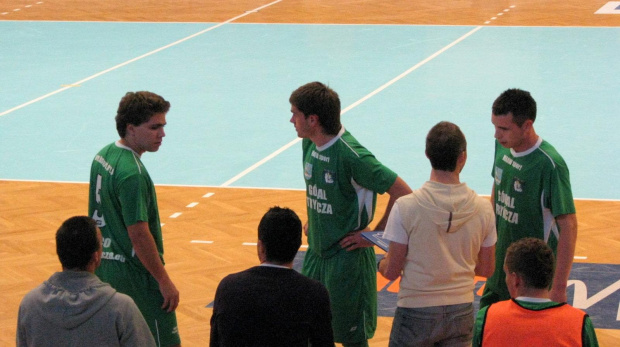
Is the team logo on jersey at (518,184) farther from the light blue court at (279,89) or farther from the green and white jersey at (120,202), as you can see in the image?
the light blue court at (279,89)

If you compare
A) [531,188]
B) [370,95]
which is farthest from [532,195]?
[370,95]

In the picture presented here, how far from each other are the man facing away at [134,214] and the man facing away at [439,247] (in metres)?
1.21

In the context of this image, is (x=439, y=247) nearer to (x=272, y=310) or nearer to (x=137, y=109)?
(x=272, y=310)

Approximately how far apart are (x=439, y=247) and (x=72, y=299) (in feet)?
5.39

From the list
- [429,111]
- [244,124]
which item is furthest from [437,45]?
[244,124]

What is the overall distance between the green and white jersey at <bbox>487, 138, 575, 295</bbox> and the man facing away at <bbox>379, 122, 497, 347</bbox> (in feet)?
1.64

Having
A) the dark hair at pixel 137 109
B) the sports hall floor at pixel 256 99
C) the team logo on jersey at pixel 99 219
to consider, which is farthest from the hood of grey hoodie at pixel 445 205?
the sports hall floor at pixel 256 99

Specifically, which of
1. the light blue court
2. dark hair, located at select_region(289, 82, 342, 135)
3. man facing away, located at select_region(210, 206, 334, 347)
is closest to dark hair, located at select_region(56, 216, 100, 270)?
man facing away, located at select_region(210, 206, 334, 347)

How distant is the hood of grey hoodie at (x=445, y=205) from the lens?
4547 millimetres

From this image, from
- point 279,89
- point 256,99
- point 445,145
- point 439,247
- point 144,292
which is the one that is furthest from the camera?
point 279,89

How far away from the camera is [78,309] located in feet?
13.3

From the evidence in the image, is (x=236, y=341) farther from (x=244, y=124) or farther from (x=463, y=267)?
(x=244, y=124)

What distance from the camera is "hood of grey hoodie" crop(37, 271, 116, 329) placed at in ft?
13.3

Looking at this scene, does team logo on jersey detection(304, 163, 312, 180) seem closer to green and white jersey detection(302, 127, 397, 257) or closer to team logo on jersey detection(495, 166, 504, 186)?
green and white jersey detection(302, 127, 397, 257)
